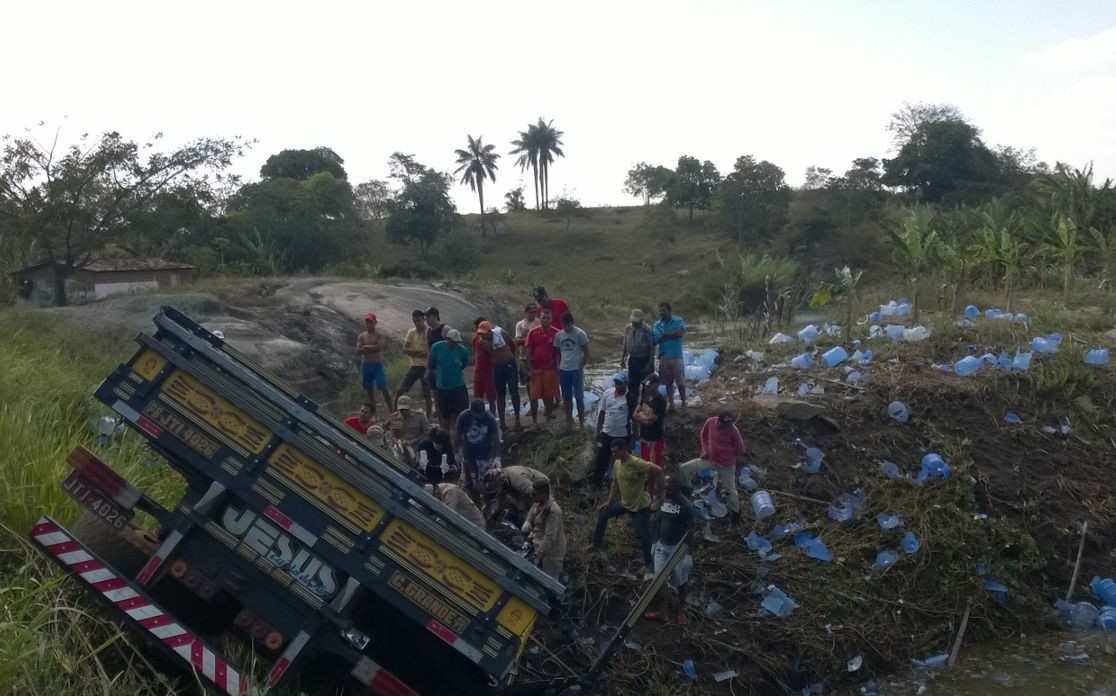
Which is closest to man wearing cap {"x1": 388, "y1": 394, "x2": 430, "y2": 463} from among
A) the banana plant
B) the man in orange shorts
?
the man in orange shorts

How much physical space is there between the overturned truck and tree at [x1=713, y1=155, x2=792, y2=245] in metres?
48.8

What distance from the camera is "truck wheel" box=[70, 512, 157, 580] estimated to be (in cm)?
581

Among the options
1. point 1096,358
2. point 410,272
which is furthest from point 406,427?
point 410,272

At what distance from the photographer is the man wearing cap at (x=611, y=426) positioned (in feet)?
31.7

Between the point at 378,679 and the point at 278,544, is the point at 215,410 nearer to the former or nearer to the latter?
the point at 278,544

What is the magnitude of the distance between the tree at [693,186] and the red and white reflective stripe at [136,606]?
197ft

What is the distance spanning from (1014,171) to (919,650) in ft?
176

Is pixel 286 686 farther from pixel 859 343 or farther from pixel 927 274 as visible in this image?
pixel 927 274

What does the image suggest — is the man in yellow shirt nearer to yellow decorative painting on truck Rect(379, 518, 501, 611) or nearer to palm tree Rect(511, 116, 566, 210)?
yellow decorative painting on truck Rect(379, 518, 501, 611)

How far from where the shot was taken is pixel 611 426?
A: 9688mm

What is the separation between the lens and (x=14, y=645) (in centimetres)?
448

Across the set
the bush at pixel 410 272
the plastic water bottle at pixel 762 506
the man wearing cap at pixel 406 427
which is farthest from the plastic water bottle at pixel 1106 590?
the bush at pixel 410 272

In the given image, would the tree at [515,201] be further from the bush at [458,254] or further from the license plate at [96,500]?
the license plate at [96,500]

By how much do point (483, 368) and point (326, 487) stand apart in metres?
5.82
